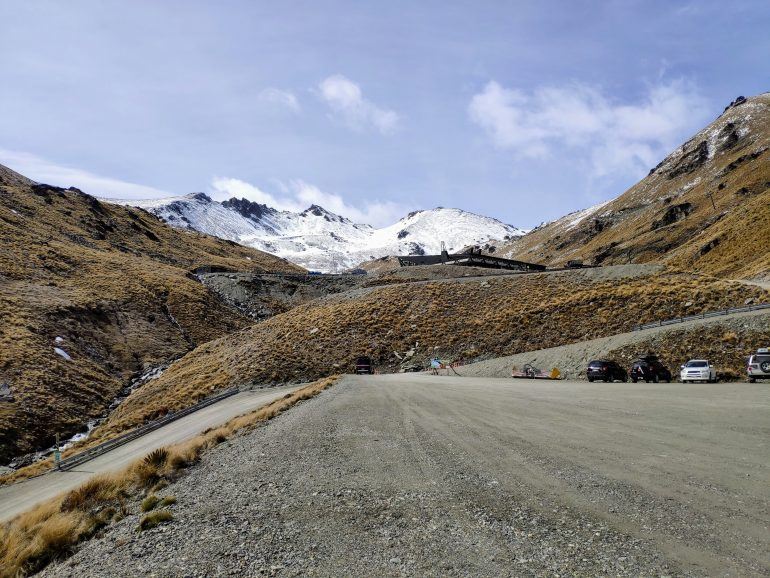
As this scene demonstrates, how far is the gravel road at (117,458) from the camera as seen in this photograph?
18.6 m

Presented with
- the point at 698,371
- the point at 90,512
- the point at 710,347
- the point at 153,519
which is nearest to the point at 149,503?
the point at 153,519

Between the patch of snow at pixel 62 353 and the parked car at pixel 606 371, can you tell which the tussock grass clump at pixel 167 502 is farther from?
the patch of snow at pixel 62 353

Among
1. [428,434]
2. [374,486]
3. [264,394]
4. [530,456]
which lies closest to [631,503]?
[530,456]

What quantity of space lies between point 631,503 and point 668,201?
545 ft

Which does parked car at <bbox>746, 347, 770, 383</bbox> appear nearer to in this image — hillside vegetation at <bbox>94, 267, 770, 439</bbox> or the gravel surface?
the gravel surface

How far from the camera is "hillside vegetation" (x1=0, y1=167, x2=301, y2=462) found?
33.1m

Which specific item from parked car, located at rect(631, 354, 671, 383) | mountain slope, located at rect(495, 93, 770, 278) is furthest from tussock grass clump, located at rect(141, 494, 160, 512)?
mountain slope, located at rect(495, 93, 770, 278)

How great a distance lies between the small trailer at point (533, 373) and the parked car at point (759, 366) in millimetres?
10795

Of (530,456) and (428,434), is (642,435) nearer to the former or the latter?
→ (530,456)

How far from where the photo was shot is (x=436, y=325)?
4625 cm

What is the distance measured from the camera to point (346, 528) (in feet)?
25.4

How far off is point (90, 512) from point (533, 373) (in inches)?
1135

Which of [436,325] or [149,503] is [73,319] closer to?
[436,325]

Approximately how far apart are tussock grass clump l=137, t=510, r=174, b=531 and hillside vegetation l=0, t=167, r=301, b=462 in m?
25.2
